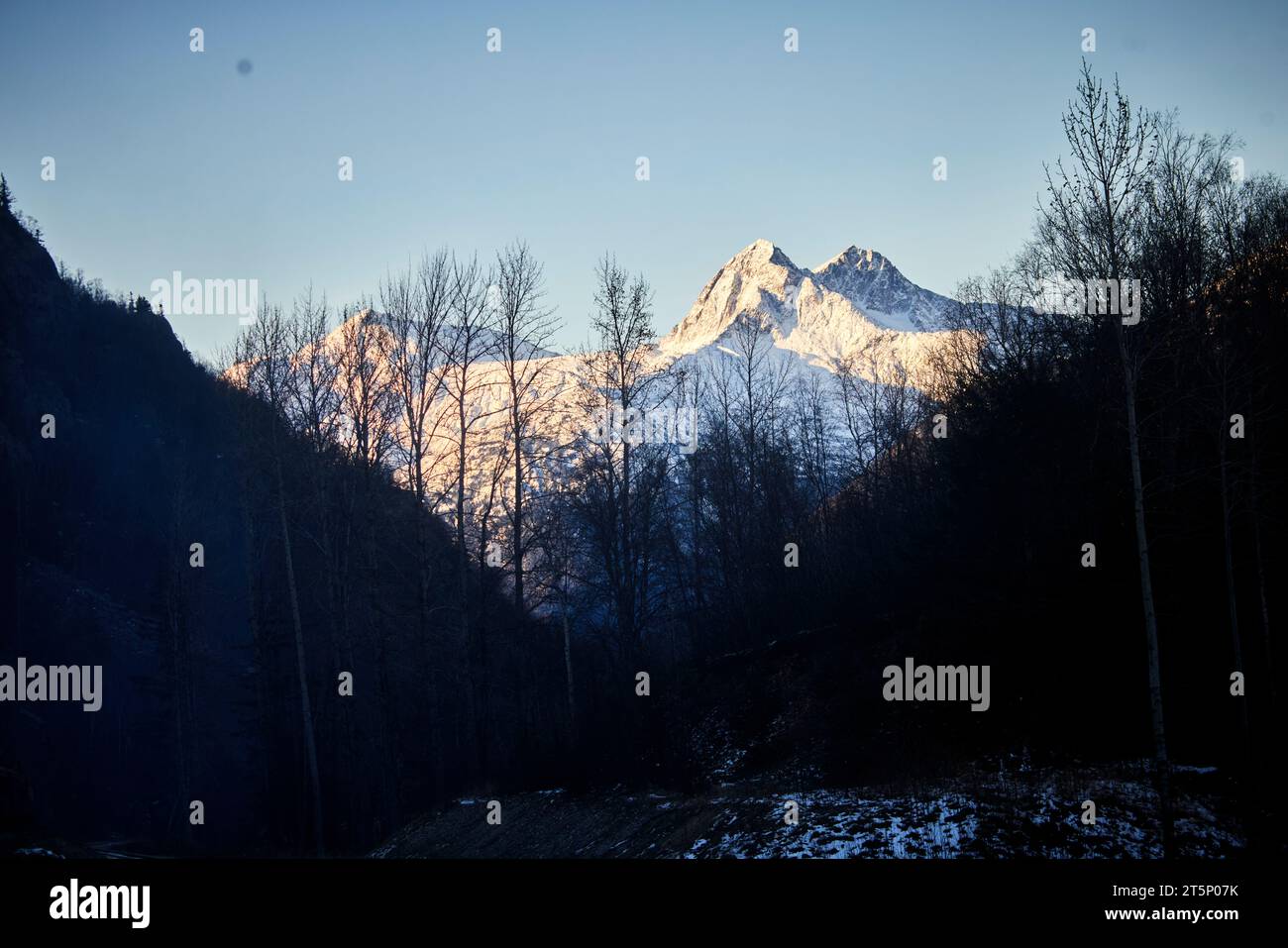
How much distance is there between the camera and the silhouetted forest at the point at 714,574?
19.4 meters

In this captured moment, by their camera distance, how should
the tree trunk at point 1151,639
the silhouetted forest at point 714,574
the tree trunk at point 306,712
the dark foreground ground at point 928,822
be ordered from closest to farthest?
the tree trunk at point 1151,639 → the dark foreground ground at point 928,822 → the silhouetted forest at point 714,574 → the tree trunk at point 306,712

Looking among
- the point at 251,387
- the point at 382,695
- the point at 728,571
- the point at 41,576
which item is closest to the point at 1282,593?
the point at 728,571

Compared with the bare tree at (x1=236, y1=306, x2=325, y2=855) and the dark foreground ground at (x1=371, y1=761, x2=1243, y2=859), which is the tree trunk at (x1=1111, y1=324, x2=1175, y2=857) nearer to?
the dark foreground ground at (x1=371, y1=761, x2=1243, y2=859)

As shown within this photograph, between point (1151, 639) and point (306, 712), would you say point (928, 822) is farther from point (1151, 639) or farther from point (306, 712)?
point (306, 712)

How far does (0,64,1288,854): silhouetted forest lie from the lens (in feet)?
63.8

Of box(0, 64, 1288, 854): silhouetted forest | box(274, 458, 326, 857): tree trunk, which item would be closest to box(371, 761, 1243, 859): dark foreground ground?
box(0, 64, 1288, 854): silhouetted forest

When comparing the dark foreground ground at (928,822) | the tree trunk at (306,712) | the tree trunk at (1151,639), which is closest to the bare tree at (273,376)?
the tree trunk at (306,712)

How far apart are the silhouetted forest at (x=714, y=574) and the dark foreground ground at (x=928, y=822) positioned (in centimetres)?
97

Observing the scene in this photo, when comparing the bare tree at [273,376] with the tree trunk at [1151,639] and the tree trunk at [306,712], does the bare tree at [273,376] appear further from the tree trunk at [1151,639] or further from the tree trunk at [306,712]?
the tree trunk at [1151,639]

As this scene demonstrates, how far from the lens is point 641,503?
106 feet

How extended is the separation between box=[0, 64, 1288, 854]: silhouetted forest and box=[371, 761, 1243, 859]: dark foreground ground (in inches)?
38.1

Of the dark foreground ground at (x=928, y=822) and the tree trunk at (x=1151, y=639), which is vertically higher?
the tree trunk at (x=1151, y=639)

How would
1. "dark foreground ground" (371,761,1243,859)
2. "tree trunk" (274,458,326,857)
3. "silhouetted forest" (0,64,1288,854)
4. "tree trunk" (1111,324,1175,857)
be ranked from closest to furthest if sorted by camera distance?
1. "tree trunk" (1111,324,1175,857)
2. "dark foreground ground" (371,761,1243,859)
3. "silhouetted forest" (0,64,1288,854)
4. "tree trunk" (274,458,326,857)

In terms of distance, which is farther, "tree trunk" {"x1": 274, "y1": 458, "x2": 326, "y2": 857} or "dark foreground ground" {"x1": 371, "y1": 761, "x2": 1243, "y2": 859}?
"tree trunk" {"x1": 274, "y1": 458, "x2": 326, "y2": 857}
